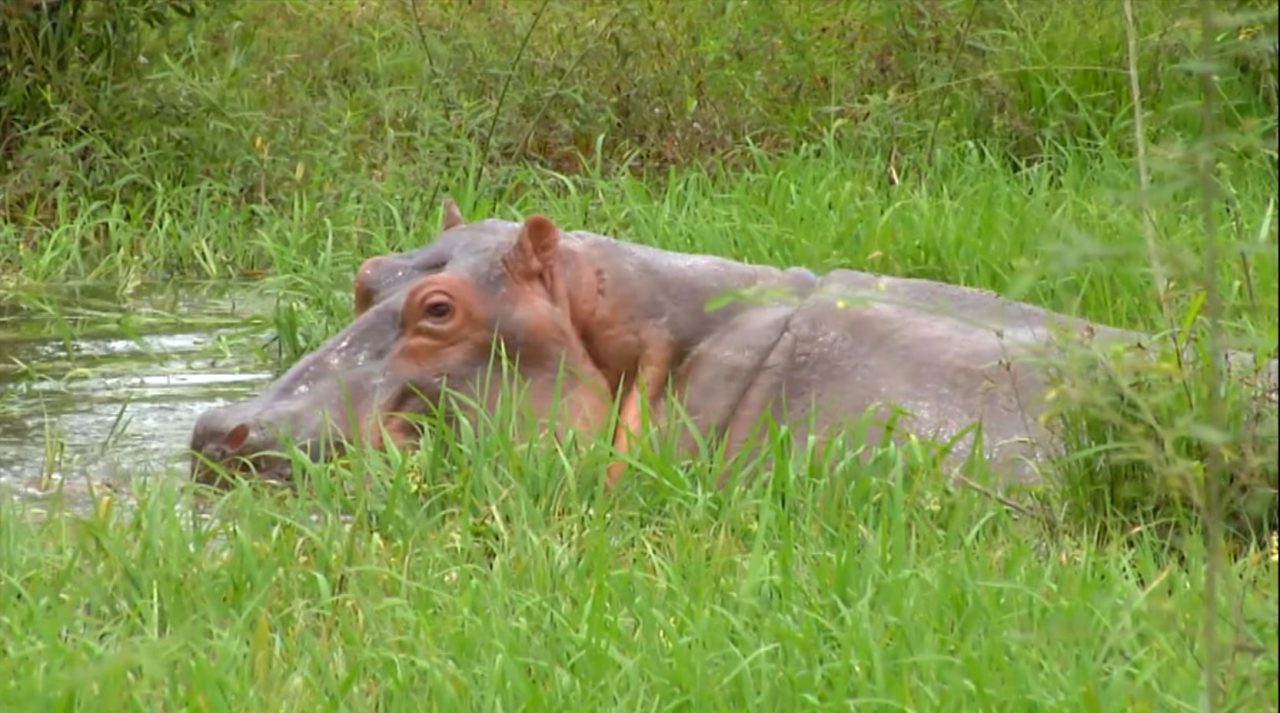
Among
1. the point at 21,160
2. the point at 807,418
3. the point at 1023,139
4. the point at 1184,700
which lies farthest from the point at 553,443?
the point at 21,160

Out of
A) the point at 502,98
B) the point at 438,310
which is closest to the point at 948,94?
the point at 502,98

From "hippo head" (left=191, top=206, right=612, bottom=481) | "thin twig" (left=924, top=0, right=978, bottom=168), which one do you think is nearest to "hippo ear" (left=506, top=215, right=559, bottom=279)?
"hippo head" (left=191, top=206, right=612, bottom=481)

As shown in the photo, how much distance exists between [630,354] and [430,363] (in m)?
0.39

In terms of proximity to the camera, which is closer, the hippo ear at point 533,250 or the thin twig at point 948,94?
the hippo ear at point 533,250

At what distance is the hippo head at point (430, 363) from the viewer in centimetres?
472

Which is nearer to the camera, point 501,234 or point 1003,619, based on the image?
point 1003,619

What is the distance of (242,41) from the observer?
30.1 ft

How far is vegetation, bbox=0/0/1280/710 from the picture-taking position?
10.6ft

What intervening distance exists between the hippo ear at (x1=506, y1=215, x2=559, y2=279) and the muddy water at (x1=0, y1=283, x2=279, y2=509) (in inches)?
30.2

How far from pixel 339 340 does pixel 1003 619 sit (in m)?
1.88

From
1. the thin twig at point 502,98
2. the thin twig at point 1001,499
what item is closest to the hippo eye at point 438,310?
the thin twig at point 1001,499

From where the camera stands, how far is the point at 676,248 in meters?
6.46

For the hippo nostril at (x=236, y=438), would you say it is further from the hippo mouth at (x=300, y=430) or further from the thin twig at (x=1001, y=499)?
the thin twig at (x=1001, y=499)

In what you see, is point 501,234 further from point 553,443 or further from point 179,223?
point 179,223
